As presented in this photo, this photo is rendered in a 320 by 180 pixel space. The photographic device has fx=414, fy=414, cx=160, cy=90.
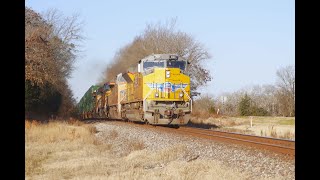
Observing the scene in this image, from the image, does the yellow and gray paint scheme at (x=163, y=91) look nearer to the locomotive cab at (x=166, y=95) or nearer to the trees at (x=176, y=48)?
the locomotive cab at (x=166, y=95)

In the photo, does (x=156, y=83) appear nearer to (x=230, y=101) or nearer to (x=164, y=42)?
(x=164, y=42)

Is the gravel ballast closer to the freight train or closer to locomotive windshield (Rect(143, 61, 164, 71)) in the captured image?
the freight train

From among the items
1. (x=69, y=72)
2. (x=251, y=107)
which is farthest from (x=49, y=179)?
(x=251, y=107)

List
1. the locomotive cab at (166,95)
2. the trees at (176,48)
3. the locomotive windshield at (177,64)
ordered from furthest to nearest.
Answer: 1. the trees at (176,48)
2. the locomotive windshield at (177,64)
3. the locomotive cab at (166,95)

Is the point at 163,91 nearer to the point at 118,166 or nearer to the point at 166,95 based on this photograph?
the point at 166,95

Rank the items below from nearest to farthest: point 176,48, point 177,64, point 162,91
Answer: point 162,91, point 177,64, point 176,48

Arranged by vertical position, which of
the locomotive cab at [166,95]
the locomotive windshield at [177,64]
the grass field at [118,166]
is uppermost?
the locomotive windshield at [177,64]

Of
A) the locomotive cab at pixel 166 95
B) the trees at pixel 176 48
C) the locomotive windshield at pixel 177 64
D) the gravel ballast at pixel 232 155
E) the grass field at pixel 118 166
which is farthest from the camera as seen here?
the trees at pixel 176 48

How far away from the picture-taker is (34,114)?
111ft

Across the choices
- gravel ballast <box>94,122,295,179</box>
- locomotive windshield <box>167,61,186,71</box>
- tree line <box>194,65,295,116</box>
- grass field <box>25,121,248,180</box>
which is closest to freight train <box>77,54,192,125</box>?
locomotive windshield <box>167,61,186,71</box>

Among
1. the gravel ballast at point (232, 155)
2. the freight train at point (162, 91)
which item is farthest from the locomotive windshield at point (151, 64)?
the gravel ballast at point (232, 155)

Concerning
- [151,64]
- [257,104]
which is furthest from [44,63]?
[257,104]
